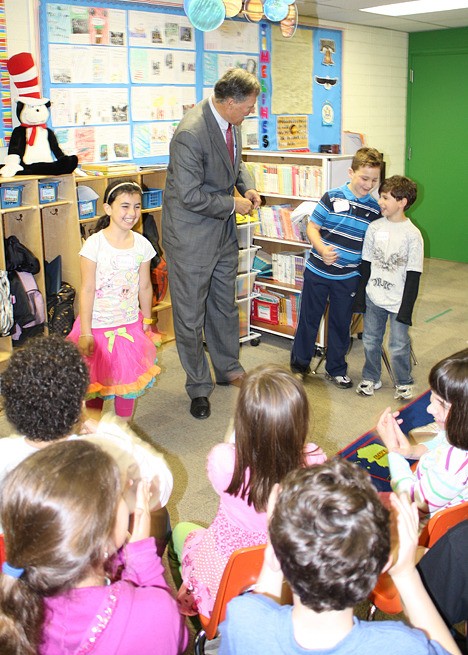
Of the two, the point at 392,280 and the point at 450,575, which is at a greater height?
the point at 392,280

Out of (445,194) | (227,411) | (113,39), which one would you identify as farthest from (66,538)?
(445,194)

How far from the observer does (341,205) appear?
4012 millimetres

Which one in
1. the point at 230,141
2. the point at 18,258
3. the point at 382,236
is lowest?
the point at 18,258

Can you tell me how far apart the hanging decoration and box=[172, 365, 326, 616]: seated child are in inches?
112

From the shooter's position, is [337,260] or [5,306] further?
[337,260]

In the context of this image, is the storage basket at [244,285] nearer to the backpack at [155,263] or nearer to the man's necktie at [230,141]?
the backpack at [155,263]

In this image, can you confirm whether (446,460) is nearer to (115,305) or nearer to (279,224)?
Answer: (115,305)

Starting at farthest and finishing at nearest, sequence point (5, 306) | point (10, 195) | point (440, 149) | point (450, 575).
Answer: point (440, 149), point (10, 195), point (5, 306), point (450, 575)

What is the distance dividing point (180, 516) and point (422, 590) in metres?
1.78

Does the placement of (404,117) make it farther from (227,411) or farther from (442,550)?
(442,550)

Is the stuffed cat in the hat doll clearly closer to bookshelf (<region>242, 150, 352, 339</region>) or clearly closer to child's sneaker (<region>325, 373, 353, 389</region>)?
bookshelf (<region>242, 150, 352, 339</region>)

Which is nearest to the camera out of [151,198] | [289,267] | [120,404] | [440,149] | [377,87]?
[120,404]

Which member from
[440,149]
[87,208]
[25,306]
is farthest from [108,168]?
[440,149]

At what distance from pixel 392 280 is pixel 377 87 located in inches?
165
